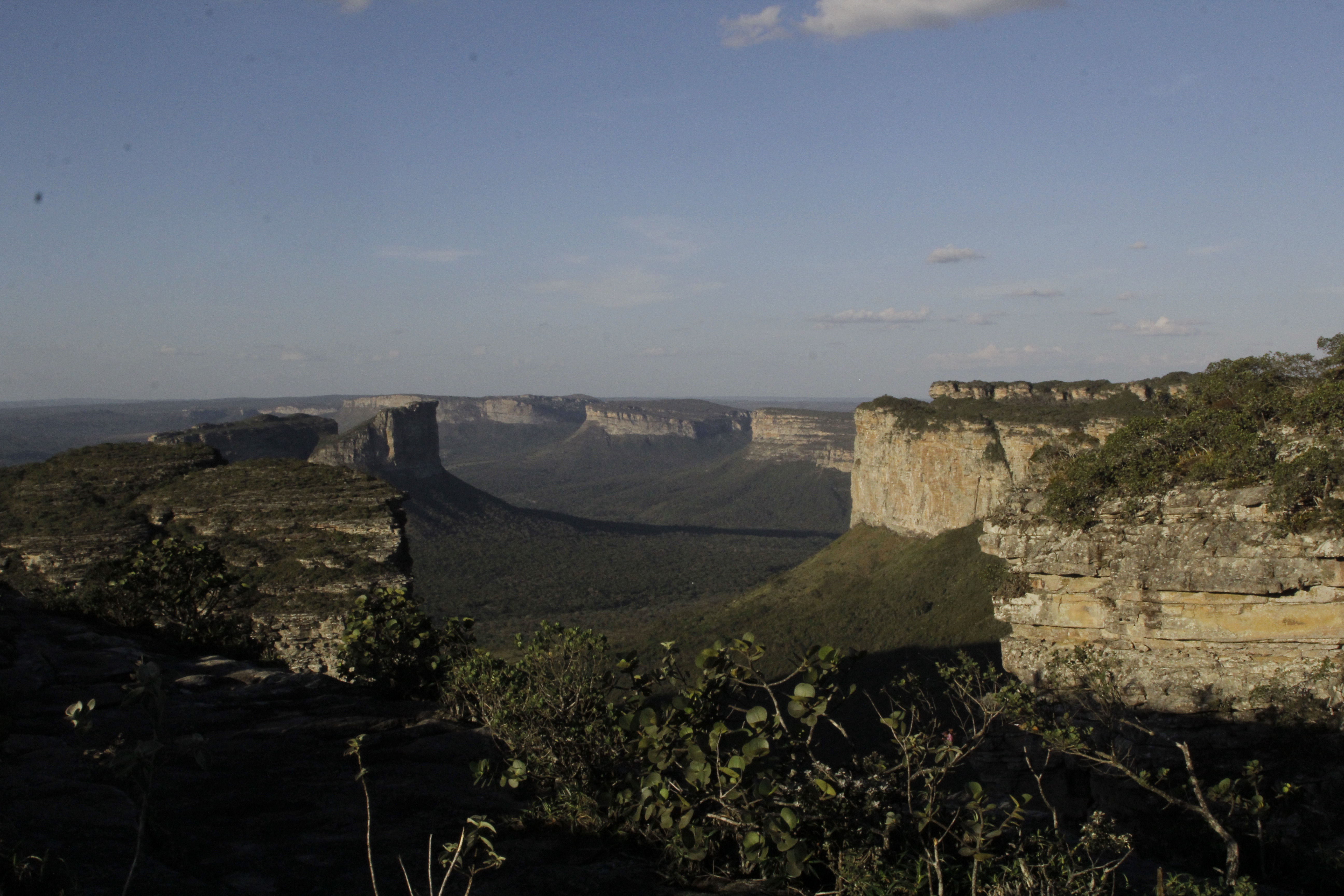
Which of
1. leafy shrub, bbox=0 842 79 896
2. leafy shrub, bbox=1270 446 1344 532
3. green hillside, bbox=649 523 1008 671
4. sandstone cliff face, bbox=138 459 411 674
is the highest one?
leafy shrub, bbox=1270 446 1344 532

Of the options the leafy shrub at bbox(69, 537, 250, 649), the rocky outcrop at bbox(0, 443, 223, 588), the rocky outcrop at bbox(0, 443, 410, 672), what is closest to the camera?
the leafy shrub at bbox(69, 537, 250, 649)

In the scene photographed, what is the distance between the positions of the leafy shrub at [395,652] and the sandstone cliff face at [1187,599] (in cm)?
938

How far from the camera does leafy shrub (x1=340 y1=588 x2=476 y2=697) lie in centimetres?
1298

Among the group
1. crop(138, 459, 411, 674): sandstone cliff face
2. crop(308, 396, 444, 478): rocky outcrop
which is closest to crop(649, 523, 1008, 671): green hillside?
crop(138, 459, 411, 674): sandstone cliff face

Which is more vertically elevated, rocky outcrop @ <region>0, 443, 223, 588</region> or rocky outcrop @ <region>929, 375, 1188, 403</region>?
rocky outcrop @ <region>929, 375, 1188, 403</region>

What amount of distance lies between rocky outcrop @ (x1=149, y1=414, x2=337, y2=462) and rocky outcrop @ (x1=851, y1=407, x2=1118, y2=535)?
59.0m

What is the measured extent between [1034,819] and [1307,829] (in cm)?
317

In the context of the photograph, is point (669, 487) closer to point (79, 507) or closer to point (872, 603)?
point (872, 603)

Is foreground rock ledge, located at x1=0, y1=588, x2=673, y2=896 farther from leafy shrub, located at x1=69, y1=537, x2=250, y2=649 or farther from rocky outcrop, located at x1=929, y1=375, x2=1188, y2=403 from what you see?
rocky outcrop, located at x1=929, y1=375, x2=1188, y2=403

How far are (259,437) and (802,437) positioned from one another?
85.6 meters

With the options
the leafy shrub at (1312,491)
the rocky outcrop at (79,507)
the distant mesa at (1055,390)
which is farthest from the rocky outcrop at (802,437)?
the leafy shrub at (1312,491)

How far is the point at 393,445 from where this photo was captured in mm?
97375

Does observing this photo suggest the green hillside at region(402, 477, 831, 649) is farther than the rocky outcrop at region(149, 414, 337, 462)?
No

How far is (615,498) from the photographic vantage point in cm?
13988
